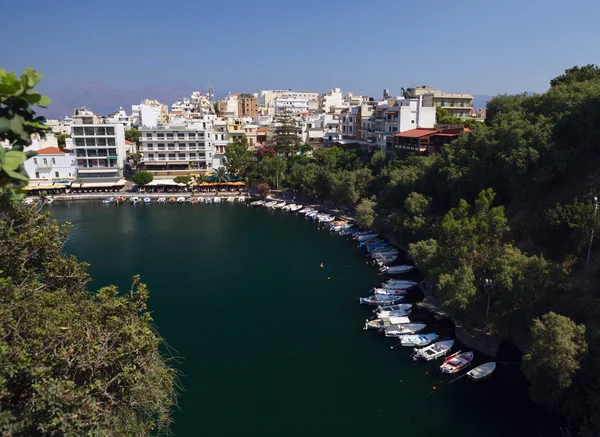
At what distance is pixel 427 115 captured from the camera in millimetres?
52000

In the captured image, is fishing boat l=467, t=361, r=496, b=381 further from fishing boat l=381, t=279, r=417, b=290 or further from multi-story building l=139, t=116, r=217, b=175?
multi-story building l=139, t=116, r=217, b=175

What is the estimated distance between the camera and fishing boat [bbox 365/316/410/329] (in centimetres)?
2492

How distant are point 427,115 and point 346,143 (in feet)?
55.4

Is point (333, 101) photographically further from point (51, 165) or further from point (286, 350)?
point (286, 350)

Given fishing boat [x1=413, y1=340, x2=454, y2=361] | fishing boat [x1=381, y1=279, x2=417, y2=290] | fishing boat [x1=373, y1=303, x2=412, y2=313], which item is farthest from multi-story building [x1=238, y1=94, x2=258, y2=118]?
fishing boat [x1=413, y1=340, x2=454, y2=361]

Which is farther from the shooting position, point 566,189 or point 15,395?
point 566,189

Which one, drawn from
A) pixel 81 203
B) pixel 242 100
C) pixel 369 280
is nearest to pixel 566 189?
pixel 369 280

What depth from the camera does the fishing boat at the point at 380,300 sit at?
1090 inches

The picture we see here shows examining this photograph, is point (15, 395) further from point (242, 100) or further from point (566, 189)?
point (242, 100)

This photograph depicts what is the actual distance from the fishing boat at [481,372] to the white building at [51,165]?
6252 cm

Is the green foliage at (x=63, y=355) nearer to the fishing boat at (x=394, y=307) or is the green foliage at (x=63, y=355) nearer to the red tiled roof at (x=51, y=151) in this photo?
the fishing boat at (x=394, y=307)

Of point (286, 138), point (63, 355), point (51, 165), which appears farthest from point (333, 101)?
point (63, 355)

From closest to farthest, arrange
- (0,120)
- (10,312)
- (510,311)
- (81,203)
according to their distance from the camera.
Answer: (0,120), (10,312), (510,311), (81,203)

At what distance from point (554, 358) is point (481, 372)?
4557 millimetres
